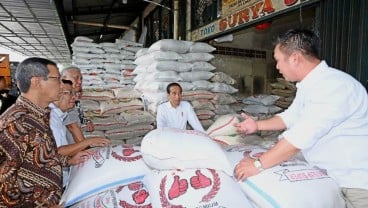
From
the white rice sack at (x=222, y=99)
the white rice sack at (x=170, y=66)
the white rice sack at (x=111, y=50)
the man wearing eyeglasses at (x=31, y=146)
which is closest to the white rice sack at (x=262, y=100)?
the white rice sack at (x=222, y=99)

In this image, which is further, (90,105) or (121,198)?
(90,105)

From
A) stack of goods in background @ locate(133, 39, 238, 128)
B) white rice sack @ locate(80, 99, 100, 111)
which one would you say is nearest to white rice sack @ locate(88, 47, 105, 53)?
white rice sack @ locate(80, 99, 100, 111)

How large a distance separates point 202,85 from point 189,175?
262 centimetres

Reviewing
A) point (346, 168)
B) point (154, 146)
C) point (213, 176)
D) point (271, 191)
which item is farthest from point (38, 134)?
point (346, 168)

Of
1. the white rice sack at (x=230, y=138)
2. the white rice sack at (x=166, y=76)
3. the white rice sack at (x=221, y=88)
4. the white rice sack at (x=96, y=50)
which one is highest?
the white rice sack at (x=96, y=50)

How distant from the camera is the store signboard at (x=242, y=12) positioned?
2750 mm

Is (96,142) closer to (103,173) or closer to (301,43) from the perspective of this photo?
(103,173)

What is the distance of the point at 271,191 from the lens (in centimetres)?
118

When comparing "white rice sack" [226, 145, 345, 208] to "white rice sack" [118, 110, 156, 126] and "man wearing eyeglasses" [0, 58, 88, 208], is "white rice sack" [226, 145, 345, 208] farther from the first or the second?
"white rice sack" [118, 110, 156, 126]

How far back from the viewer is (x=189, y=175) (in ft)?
4.13

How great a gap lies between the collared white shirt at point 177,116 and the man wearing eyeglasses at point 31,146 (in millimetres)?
1953

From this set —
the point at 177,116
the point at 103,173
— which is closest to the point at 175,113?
the point at 177,116

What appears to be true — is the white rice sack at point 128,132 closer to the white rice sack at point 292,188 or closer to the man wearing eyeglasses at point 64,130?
the man wearing eyeglasses at point 64,130

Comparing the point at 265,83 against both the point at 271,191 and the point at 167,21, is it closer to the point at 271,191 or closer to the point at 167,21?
the point at 167,21
